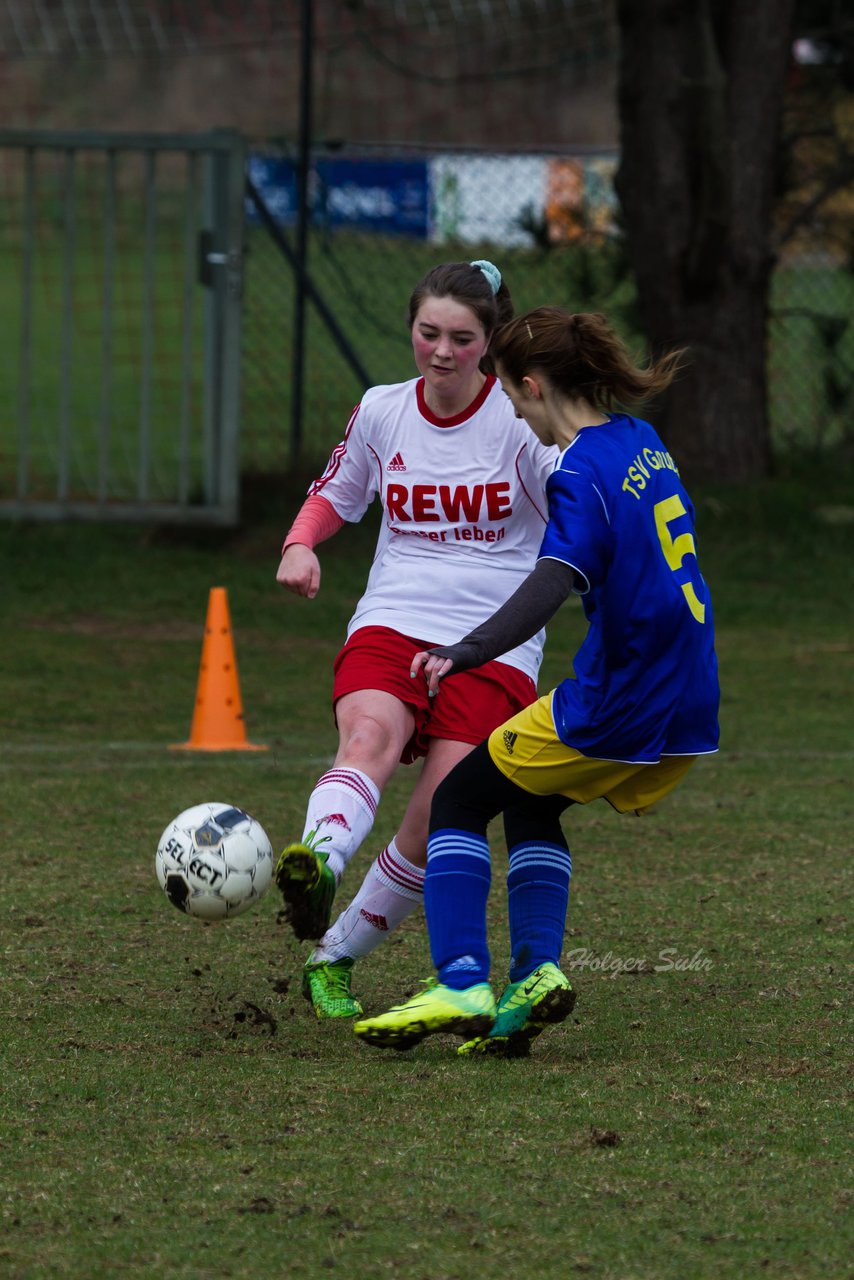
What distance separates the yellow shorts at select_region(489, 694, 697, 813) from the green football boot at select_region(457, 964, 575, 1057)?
38 centimetres

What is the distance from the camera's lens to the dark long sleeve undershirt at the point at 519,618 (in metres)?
3.74

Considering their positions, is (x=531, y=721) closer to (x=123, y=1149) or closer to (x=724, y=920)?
(x=123, y=1149)

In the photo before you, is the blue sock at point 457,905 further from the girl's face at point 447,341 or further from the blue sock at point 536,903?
the girl's face at point 447,341

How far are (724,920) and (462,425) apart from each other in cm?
167

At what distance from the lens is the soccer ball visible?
4.26m

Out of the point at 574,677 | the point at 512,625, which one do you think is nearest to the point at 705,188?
the point at 574,677

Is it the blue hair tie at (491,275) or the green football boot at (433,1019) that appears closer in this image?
the green football boot at (433,1019)

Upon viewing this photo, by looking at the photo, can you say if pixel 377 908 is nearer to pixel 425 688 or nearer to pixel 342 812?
pixel 342 812

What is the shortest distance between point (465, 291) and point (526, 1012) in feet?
5.25

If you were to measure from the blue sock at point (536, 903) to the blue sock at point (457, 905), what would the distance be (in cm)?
10

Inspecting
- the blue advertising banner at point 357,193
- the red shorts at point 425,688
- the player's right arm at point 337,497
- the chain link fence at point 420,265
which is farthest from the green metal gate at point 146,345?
the red shorts at point 425,688

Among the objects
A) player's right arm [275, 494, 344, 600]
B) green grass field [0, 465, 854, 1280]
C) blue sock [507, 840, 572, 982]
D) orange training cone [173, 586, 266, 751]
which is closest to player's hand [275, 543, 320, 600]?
player's right arm [275, 494, 344, 600]

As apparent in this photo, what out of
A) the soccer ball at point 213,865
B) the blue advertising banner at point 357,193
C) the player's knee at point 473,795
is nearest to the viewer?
the player's knee at point 473,795

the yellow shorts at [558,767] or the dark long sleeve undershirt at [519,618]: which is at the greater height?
the dark long sleeve undershirt at [519,618]
